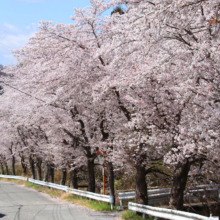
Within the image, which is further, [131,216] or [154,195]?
[154,195]

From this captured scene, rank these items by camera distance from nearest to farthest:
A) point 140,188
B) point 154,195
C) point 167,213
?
point 167,213
point 140,188
point 154,195

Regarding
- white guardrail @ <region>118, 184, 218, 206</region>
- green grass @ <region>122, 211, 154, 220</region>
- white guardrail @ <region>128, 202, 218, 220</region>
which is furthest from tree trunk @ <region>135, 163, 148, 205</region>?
white guardrail @ <region>118, 184, 218, 206</region>

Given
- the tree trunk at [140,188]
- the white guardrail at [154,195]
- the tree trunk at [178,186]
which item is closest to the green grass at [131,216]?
the tree trunk at [140,188]

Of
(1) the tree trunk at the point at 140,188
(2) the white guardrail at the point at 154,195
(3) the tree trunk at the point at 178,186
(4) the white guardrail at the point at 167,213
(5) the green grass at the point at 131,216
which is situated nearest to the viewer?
(4) the white guardrail at the point at 167,213

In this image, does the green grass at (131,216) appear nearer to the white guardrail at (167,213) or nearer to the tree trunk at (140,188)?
the white guardrail at (167,213)

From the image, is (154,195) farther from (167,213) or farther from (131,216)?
(167,213)

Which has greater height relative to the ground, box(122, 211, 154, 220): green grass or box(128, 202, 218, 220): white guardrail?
box(128, 202, 218, 220): white guardrail

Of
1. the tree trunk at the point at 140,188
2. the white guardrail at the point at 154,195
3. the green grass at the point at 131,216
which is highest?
the tree trunk at the point at 140,188

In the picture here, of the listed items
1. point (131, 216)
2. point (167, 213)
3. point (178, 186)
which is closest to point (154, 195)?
point (131, 216)

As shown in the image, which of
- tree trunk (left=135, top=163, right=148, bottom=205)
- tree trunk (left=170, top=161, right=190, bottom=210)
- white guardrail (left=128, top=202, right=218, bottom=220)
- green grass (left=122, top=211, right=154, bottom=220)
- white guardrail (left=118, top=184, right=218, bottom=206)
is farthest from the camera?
white guardrail (left=118, top=184, right=218, bottom=206)

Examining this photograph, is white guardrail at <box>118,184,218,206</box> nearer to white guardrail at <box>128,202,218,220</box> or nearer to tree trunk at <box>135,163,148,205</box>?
tree trunk at <box>135,163,148,205</box>

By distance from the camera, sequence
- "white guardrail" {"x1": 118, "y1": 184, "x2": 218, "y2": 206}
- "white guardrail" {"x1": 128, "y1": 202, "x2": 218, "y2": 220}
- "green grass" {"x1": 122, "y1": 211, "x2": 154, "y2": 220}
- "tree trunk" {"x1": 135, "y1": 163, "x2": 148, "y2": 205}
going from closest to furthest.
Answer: "white guardrail" {"x1": 128, "y1": 202, "x2": 218, "y2": 220}, "green grass" {"x1": 122, "y1": 211, "x2": 154, "y2": 220}, "tree trunk" {"x1": 135, "y1": 163, "x2": 148, "y2": 205}, "white guardrail" {"x1": 118, "y1": 184, "x2": 218, "y2": 206}

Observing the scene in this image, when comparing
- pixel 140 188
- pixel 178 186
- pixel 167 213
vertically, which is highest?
pixel 178 186

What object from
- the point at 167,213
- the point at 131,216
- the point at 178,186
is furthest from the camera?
the point at 131,216
